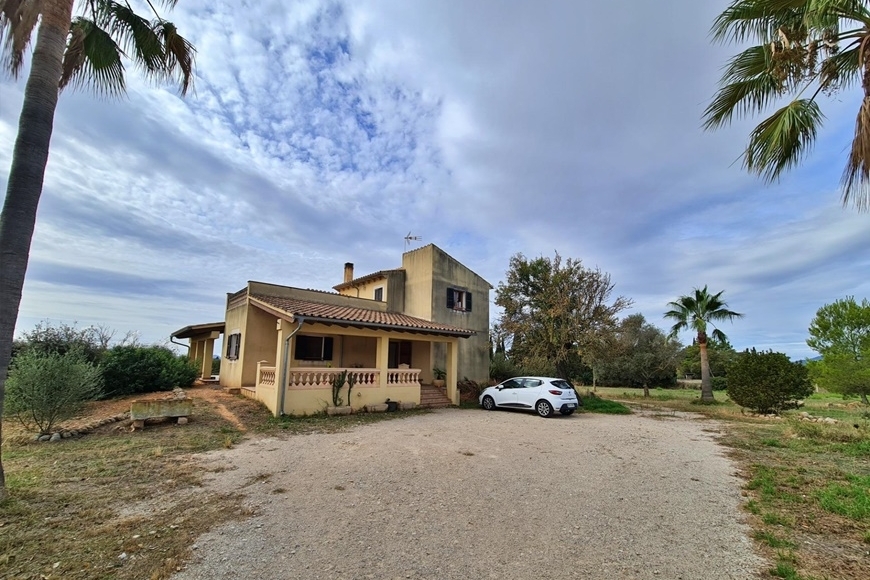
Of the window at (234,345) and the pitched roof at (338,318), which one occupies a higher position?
the pitched roof at (338,318)

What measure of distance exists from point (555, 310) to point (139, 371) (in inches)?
715

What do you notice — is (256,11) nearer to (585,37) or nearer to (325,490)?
(585,37)

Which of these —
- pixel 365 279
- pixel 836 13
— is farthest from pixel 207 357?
pixel 836 13

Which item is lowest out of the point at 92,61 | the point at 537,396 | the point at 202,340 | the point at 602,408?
the point at 602,408

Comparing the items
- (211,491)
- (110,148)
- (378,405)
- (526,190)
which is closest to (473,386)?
(378,405)

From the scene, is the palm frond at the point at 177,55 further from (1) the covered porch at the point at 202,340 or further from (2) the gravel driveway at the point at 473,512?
(1) the covered porch at the point at 202,340

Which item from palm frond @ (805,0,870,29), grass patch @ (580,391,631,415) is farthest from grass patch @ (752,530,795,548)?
grass patch @ (580,391,631,415)

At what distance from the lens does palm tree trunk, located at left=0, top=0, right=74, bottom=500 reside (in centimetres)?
478

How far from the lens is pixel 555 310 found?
19.2m

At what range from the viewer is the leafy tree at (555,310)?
63.4ft

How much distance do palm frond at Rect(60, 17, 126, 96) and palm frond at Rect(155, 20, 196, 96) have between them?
0.76m

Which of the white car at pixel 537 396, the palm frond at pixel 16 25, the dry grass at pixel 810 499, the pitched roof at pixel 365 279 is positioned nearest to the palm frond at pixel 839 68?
the dry grass at pixel 810 499

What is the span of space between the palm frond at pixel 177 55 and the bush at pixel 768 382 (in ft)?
77.0

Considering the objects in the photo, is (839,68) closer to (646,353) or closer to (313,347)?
(313,347)
